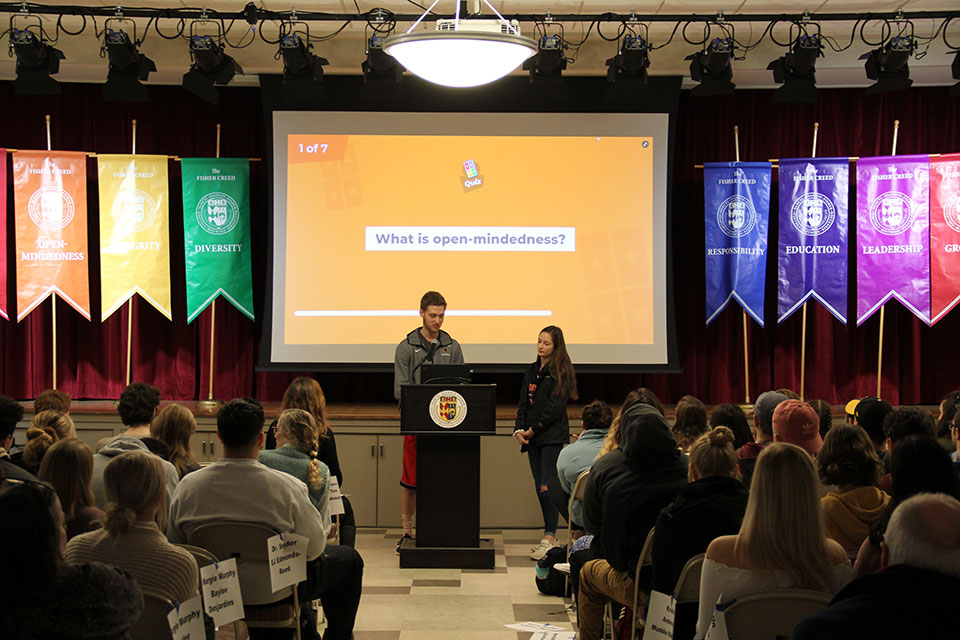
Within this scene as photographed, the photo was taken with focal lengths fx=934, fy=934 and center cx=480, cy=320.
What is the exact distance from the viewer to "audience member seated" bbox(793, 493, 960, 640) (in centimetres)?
174

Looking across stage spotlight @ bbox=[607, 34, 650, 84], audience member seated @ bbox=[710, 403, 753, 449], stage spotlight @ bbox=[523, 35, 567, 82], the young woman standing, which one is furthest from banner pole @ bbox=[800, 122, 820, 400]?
audience member seated @ bbox=[710, 403, 753, 449]

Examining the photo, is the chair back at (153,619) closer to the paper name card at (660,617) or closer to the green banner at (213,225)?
the paper name card at (660,617)

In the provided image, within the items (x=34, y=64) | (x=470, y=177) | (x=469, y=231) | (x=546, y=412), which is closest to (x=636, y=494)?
(x=546, y=412)

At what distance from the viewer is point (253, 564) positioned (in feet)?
10.5

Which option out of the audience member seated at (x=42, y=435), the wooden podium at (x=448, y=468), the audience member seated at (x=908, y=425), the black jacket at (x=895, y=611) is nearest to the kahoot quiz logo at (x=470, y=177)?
the wooden podium at (x=448, y=468)

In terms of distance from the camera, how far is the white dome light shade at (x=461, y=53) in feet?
13.6

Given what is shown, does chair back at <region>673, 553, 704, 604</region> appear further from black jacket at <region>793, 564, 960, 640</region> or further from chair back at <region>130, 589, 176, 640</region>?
chair back at <region>130, 589, 176, 640</region>

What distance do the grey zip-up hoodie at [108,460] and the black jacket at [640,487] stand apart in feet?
5.45

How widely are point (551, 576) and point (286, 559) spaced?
7.65 feet

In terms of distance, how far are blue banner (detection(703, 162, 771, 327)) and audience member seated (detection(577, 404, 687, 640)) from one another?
4421 millimetres

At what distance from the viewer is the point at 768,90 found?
8.20 meters

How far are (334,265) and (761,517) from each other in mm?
5589

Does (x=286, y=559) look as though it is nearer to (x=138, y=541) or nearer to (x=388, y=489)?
(x=138, y=541)

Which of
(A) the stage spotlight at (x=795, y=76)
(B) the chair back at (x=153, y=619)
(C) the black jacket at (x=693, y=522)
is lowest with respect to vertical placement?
(B) the chair back at (x=153, y=619)
